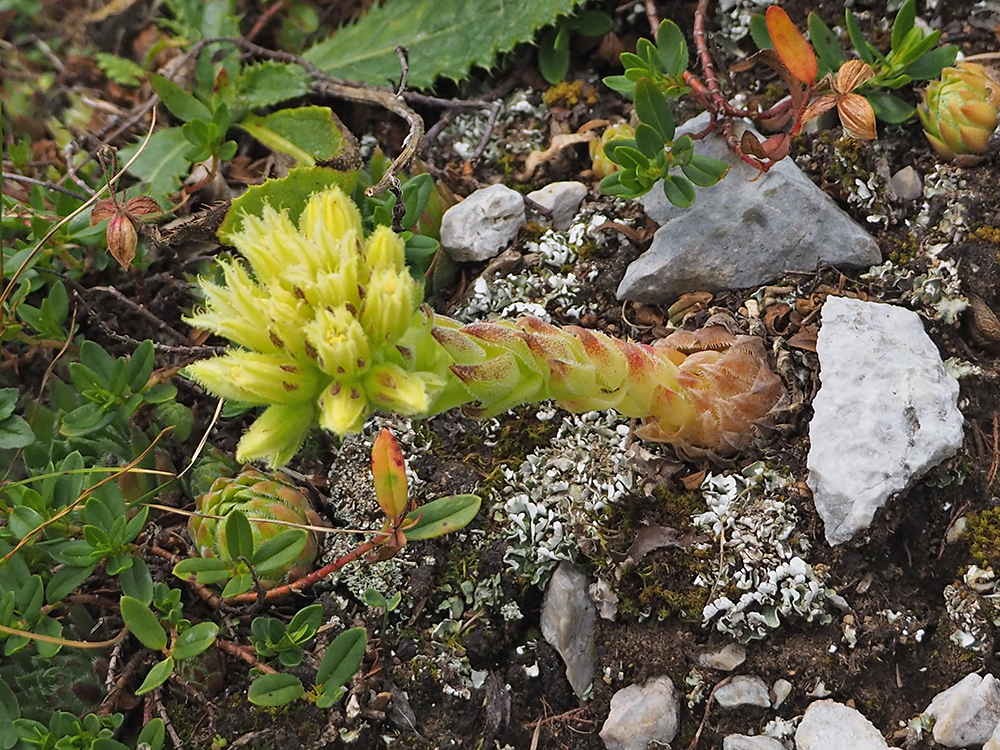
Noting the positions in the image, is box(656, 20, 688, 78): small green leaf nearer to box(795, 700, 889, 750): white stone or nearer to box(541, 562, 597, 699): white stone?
box(541, 562, 597, 699): white stone

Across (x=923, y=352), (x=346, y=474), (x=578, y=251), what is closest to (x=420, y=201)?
(x=578, y=251)

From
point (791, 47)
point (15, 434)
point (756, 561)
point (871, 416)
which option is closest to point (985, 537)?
point (871, 416)

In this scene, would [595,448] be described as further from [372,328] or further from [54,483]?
[54,483]

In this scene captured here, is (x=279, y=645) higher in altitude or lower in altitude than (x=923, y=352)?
lower

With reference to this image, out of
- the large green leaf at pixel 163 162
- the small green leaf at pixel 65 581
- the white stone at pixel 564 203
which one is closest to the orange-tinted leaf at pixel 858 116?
the white stone at pixel 564 203

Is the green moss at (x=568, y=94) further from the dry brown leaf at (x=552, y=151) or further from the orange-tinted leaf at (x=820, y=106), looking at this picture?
the orange-tinted leaf at (x=820, y=106)

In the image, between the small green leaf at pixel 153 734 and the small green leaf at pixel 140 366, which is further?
the small green leaf at pixel 140 366
